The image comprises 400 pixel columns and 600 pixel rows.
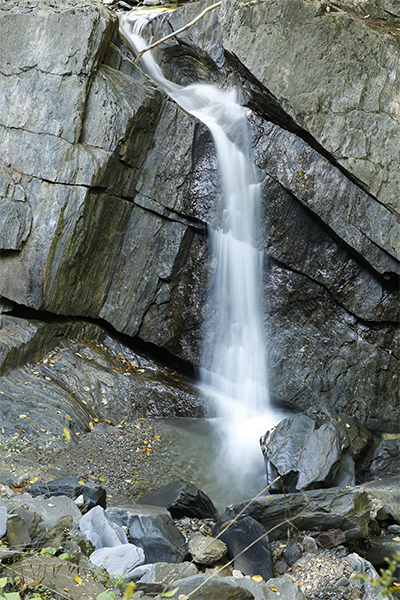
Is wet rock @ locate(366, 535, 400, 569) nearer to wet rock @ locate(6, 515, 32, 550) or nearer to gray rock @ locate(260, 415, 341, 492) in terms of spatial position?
gray rock @ locate(260, 415, 341, 492)

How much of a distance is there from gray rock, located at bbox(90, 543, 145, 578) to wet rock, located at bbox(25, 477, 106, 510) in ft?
3.23

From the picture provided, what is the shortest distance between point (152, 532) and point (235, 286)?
549cm

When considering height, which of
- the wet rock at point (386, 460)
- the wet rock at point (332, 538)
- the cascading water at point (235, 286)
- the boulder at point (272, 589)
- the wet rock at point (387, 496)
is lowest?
the boulder at point (272, 589)

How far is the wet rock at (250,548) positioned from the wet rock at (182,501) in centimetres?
94

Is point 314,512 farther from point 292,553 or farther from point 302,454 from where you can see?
point 302,454

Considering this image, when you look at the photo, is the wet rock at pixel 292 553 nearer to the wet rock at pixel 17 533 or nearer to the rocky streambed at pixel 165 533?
the rocky streambed at pixel 165 533

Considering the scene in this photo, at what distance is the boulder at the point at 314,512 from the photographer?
14.0ft

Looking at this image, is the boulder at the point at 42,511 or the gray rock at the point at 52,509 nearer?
the boulder at the point at 42,511

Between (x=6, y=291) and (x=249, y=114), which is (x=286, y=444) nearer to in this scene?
(x=6, y=291)

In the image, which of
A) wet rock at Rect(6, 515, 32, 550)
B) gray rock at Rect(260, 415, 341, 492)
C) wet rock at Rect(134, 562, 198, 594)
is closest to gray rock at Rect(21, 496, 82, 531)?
wet rock at Rect(6, 515, 32, 550)

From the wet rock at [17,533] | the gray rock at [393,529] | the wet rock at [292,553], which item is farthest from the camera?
the gray rock at [393,529]

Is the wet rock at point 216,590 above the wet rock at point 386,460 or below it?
below

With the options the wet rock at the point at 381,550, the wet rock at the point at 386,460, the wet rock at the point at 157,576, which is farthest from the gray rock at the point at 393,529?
the wet rock at the point at 157,576

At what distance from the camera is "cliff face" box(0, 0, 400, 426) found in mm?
7152
